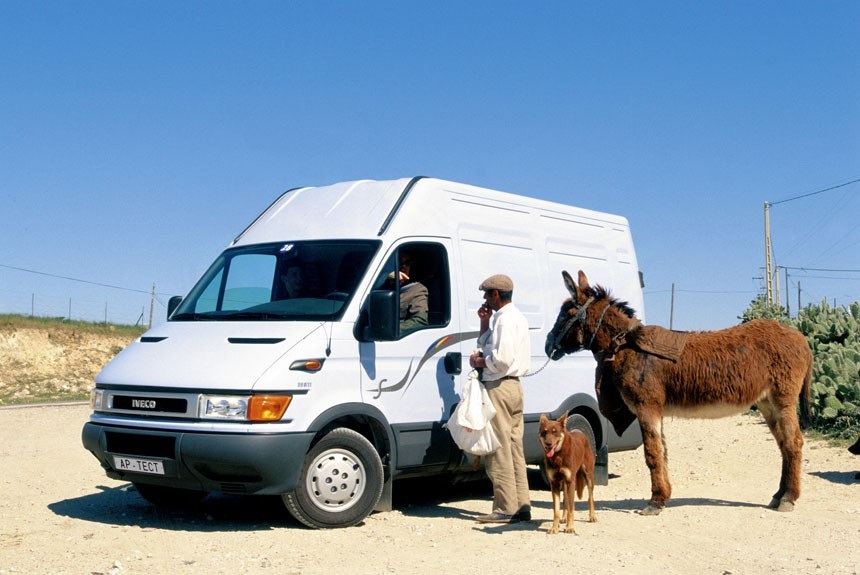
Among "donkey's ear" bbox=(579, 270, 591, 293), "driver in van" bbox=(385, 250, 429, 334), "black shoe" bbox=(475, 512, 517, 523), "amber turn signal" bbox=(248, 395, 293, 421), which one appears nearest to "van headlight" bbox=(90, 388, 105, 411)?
"amber turn signal" bbox=(248, 395, 293, 421)

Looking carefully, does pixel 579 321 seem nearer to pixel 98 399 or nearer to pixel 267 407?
pixel 267 407

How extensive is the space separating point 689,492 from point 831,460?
320 cm

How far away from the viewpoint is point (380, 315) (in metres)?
8.35

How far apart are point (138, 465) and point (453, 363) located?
9.61 feet

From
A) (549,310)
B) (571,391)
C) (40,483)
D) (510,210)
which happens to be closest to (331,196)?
(510,210)

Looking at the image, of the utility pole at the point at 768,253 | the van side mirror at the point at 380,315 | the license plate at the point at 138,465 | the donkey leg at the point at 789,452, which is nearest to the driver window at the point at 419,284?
the van side mirror at the point at 380,315

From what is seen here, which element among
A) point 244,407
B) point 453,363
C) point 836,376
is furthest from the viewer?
point 836,376

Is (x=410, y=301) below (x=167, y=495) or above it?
above

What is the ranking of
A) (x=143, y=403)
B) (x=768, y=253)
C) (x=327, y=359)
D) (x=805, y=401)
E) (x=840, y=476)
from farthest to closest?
(x=768, y=253)
(x=840, y=476)
(x=805, y=401)
(x=143, y=403)
(x=327, y=359)

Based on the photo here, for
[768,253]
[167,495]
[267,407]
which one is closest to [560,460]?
[267,407]

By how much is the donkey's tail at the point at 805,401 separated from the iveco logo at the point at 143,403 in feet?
19.6

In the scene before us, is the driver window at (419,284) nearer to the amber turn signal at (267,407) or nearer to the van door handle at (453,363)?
the van door handle at (453,363)

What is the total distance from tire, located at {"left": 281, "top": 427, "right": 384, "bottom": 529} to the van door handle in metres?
1.20

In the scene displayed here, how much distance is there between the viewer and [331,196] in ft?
32.7
